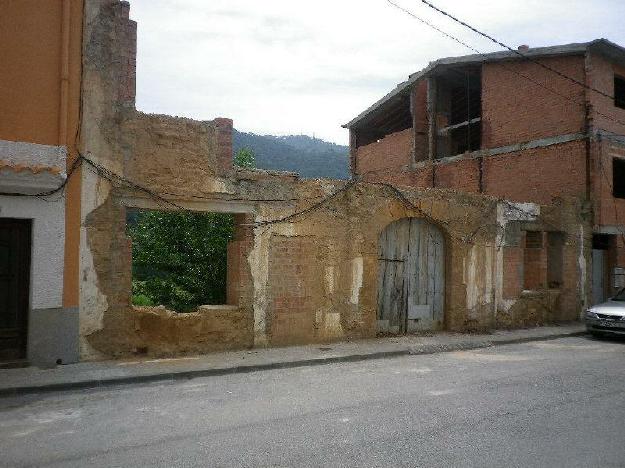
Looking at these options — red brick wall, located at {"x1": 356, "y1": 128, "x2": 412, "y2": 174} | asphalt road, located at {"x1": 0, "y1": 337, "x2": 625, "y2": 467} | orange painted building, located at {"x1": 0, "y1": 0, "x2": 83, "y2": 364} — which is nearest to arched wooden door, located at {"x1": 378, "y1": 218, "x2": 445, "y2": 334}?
asphalt road, located at {"x1": 0, "y1": 337, "x2": 625, "y2": 467}

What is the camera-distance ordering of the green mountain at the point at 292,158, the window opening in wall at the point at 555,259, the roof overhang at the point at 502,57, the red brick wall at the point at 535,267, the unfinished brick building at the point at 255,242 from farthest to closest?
the green mountain at the point at 292,158 < the roof overhang at the point at 502,57 < the window opening in wall at the point at 555,259 < the red brick wall at the point at 535,267 < the unfinished brick building at the point at 255,242

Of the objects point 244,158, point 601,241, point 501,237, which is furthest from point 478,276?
point 244,158

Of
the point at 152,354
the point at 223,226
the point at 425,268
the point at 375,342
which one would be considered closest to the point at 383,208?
the point at 425,268

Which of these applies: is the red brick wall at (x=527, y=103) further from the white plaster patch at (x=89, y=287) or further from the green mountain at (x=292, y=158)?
the green mountain at (x=292, y=158)

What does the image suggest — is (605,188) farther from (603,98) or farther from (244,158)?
(244,158)

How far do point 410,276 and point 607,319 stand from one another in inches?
206

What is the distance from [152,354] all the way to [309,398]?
3455 millimetres

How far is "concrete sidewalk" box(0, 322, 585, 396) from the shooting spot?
265 inches

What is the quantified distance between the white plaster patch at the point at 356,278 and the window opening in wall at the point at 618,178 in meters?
11.7

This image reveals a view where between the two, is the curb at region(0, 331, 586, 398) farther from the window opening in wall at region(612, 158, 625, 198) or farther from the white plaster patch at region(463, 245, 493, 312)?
the window opening in wall at region(612, 158, 625, 198)

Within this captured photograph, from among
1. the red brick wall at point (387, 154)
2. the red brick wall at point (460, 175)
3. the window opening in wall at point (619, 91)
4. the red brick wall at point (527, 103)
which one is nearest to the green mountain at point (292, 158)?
the red brick wall at point (387, 154)

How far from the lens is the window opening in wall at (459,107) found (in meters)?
20.1

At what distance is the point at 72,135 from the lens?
7906 mm

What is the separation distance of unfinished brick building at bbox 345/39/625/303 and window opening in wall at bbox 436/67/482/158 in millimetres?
43
